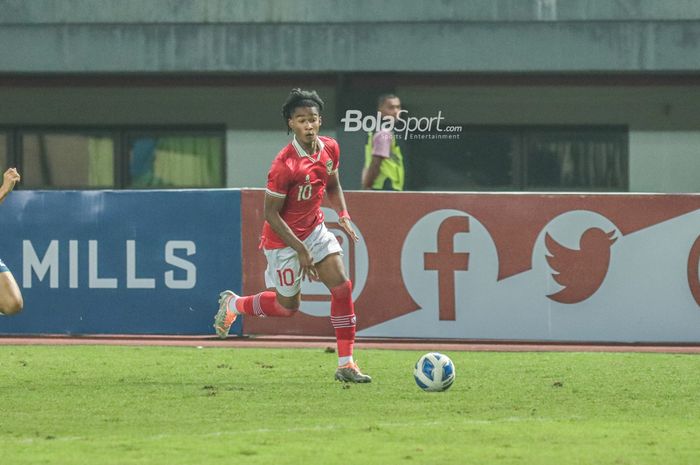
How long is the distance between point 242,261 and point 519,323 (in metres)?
2.79

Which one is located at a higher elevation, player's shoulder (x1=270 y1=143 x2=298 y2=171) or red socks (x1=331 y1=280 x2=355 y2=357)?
player's shoulder (x1=270 y1=143 x2=298 y2=171)

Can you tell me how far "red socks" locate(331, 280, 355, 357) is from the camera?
10969 millimetres

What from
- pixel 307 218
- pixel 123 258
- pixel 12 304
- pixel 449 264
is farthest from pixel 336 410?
pixel 123 258

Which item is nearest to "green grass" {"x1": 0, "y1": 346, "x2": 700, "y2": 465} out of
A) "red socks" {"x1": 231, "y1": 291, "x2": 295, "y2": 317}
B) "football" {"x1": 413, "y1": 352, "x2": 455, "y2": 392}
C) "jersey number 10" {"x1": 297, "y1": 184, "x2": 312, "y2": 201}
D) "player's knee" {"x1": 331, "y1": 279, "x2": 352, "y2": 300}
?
"football" {"x1": 413, "y1": 352, "x2": 455, "y2": 392}

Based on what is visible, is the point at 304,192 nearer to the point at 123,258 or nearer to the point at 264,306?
the point at 264,306

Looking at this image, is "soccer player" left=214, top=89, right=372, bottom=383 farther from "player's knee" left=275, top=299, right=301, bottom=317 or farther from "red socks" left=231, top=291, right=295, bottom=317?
"red socks" left=231, top=291, right=295, bottom=317

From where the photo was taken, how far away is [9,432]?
8.40 metres

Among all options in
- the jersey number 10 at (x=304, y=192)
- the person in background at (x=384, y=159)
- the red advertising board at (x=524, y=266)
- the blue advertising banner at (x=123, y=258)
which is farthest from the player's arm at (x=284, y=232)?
the person in background at (x=384, y=159)

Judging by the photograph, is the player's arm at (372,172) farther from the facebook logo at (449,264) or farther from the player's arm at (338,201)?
the player's arm at (338,201)

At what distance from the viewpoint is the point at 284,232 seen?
10.9m

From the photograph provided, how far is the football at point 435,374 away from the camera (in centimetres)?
1030

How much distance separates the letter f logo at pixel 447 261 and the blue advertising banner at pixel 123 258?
1973 millimetres

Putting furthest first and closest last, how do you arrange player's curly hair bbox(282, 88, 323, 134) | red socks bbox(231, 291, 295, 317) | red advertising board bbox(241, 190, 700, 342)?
red advertising board bbox(241, 190, 700, 342) < red socks bbox(231, 291, 295, 317) < player's curly hair bbox(282, 88, 323, 134)

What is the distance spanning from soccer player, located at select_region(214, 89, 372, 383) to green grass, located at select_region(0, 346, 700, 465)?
0.50m
